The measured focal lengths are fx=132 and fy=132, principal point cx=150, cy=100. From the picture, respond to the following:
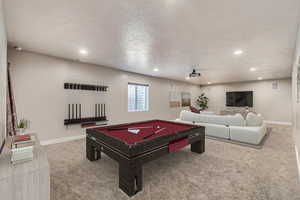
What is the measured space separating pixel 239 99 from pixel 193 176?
781 cm

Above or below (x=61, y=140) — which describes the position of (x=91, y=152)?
above

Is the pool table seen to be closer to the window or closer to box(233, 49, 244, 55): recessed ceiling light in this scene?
box(233, 49, 244, 55): recessed ceiling light

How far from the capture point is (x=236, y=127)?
3.81m

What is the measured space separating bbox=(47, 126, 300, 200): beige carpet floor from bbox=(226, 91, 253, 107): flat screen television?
5402 mm

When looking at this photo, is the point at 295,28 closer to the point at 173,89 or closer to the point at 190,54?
the point at 190,54

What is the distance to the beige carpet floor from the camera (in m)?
1.71

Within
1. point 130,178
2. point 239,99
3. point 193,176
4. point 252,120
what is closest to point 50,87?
point 130,178

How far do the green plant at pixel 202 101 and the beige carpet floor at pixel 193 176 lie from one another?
6.10m

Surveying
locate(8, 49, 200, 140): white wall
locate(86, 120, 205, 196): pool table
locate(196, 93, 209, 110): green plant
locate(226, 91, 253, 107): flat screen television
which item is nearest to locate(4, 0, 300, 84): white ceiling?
locate(8, 49, 200, 140): white wall

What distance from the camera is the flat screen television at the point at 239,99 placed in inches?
306

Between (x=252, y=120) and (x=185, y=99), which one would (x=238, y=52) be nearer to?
(x=252, y=120)

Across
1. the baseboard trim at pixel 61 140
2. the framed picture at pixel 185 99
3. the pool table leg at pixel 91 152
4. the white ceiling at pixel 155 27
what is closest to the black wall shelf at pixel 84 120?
the baseboard trim at pixel 61 140

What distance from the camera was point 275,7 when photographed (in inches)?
67.7

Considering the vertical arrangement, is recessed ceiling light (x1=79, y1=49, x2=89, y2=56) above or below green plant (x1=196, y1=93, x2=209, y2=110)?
above
